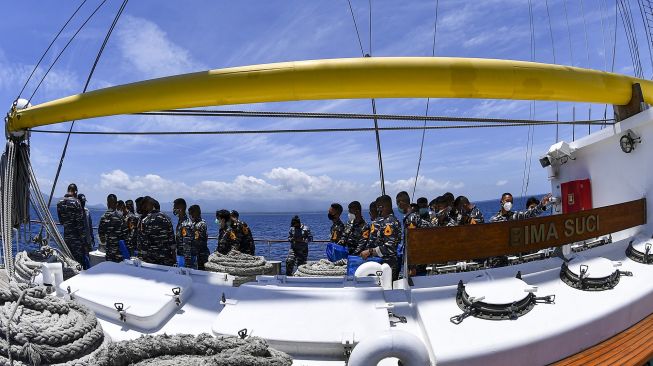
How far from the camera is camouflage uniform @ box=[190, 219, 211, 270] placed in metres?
6.20

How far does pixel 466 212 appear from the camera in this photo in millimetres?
6445

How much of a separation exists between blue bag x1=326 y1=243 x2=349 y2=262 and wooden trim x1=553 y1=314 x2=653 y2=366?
126 inches

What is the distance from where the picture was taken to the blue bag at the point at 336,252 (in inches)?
216

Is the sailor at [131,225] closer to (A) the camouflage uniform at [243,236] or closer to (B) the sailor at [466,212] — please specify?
(A) the camouflage uniform at [243,236]

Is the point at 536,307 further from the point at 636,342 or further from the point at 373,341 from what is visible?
the point at 373,341

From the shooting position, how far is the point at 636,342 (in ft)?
8.85

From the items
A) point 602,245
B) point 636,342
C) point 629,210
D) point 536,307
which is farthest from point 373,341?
point 629,210

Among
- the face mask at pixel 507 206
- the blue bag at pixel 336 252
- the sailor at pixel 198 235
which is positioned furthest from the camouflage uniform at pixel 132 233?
the face mask at pixel 507 206

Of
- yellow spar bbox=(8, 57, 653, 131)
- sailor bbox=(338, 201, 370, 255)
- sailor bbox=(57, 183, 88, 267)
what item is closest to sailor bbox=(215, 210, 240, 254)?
sailor bbox=(338, 201, 370, 255)

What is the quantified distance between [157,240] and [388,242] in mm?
2626

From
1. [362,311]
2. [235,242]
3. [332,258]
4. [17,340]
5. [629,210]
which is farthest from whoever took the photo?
[235,242]

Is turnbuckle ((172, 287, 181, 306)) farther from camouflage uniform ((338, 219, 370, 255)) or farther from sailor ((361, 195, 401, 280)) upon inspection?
Answer: camouflage uniform ((338, 219, 370, 255))

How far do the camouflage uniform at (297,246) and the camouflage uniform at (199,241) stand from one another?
136 cm

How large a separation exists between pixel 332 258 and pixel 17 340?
3.92m
